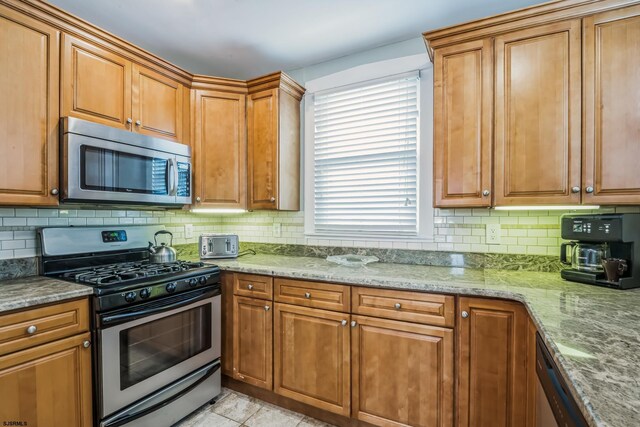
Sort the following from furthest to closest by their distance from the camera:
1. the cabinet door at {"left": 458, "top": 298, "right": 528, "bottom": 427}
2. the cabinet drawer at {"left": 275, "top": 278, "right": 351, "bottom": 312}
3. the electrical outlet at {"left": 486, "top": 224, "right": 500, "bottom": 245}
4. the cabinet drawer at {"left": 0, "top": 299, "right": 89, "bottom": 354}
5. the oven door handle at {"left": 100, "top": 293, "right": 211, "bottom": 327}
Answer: the electrical outlet at {"left": 486, "top": 224, "right": 500, "bottom": 245}, the cabinet drawer at {"left": 275, "top": 278, "right": 351, "bottom": 312}, the oven door handle at {"left": 100, "top": 293, "right": 211, "bottom": 327}, the cabinet door at {"left": 458, "top": 298, "right": 528, "bottom": 427}, the cabinet drawer at {"left": 0, "top": 299, "right": 89, "bottom": 354}

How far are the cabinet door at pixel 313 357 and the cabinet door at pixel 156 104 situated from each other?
4.90ft

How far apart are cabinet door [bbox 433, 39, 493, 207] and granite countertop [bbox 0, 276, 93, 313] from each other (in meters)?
2.00

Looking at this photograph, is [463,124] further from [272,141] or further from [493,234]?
[272,141]

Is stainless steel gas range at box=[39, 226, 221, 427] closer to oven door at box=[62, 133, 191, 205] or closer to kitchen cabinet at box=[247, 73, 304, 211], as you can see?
oven door at box=[62, 133, 191, 205]

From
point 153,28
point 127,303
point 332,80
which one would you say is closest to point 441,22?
point 332,80

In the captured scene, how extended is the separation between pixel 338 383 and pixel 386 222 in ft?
3.75

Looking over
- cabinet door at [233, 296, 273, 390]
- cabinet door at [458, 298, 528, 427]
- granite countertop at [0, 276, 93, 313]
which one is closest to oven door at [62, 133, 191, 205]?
granite countertop at [0, 276, 93, 313]

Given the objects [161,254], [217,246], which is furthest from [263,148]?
[161,254]

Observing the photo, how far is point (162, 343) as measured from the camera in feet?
5.96

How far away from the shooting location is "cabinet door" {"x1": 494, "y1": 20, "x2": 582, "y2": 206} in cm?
161

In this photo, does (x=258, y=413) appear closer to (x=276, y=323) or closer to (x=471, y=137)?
(x=276, y=323)

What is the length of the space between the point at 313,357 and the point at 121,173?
163cm

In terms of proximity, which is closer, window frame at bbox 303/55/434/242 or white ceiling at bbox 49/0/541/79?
white ceiling at bbox 49/0/541/79

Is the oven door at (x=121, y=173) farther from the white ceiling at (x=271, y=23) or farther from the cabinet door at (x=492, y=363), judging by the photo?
the cabinet door at (x=492, y=363)
